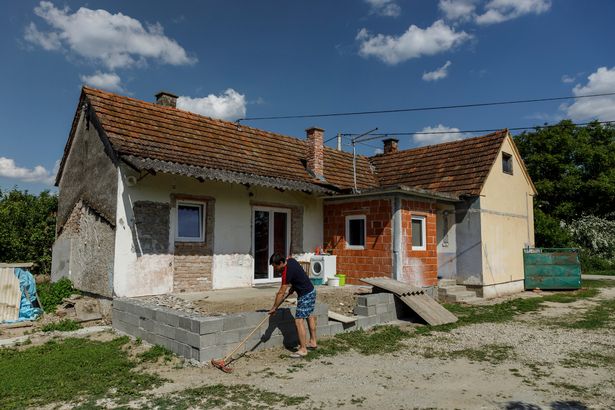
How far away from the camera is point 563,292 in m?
15.7

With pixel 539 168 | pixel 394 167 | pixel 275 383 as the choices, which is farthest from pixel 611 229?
pixel 275 383

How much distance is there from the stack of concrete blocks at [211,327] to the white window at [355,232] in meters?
4.14

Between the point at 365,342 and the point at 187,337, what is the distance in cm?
327

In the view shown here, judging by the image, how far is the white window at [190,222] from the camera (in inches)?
421

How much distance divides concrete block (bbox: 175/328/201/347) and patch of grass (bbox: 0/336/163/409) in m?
0.71

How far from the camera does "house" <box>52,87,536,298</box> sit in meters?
9.98

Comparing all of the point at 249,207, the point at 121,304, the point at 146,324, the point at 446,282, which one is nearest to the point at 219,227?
the point at 249,207

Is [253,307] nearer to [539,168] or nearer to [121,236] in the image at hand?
[121,236]

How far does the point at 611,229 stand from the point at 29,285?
3219cm

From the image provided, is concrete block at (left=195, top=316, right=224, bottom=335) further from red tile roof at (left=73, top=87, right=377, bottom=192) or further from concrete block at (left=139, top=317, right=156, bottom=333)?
red tile roof at (left=73, top=87, right=377, bottom=192)

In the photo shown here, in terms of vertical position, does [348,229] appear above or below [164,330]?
above

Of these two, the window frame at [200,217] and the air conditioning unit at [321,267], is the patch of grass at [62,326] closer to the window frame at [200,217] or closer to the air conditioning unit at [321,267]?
the window frame at [200,217]

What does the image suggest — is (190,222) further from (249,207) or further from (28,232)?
(28,232)

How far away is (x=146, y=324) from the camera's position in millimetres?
7855
